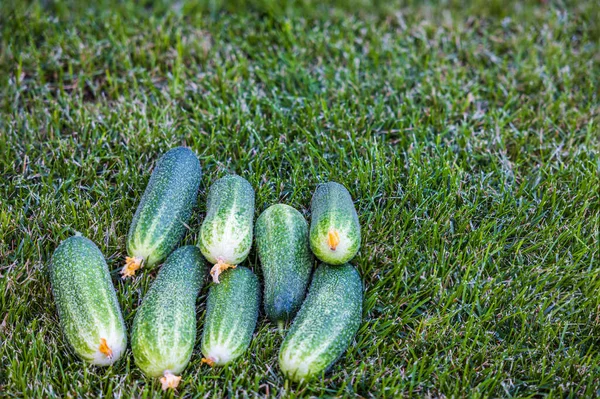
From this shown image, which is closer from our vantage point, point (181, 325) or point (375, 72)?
point (181, 325)

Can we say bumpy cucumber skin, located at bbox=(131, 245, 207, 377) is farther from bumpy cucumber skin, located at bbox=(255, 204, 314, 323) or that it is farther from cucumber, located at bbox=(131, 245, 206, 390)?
bumpy cucumber skin, located at bbox=(255, 204, 314, 323)

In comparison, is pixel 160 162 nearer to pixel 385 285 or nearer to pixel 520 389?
pixel 385 285

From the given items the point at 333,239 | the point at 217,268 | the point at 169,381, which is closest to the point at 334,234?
the point at 333,239

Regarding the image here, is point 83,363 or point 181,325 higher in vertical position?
point 181,325

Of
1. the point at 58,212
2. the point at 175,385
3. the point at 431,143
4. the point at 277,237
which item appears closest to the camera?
the point at 175,385

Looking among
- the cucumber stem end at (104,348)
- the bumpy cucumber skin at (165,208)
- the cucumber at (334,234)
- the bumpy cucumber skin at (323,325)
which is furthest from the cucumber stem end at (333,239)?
the cucumber stem end at (104,348)

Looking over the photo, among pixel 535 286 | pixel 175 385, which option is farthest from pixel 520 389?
pixel 175 385
